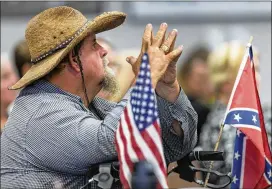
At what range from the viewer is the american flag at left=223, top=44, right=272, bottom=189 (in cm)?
462

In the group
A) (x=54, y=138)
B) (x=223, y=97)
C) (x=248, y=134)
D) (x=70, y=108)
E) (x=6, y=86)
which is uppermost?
(x=70, y=108)

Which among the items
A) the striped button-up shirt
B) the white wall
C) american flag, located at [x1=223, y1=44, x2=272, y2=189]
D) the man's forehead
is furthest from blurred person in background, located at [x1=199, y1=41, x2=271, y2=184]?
the man's forehead

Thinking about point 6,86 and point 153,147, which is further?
point 6,86

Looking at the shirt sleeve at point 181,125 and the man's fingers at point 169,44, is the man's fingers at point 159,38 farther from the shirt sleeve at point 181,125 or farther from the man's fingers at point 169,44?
the shirt sleeve at point 181,125

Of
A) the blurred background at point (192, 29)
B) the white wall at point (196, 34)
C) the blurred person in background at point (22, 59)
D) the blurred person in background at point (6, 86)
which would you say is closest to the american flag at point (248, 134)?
the blurred person in background at point (22, 59)

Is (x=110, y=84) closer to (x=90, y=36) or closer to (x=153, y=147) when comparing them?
(x=90, y=36)

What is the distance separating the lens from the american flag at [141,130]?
3.87 metres

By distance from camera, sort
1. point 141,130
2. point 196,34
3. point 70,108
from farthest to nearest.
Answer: point 196,34 → point 70,108 → point 141,130

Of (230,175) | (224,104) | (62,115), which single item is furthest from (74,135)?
(224,104)

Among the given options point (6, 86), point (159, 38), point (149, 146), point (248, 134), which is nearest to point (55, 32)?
point (159, 38)

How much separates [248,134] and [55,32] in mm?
1095

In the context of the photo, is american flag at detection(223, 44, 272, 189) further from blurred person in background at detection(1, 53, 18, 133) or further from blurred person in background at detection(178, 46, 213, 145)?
blurred person in background at detection(178, 46, 213, 145)

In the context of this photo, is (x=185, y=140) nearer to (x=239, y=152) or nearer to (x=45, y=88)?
(x=239, y=152)

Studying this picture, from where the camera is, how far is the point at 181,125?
450cm
